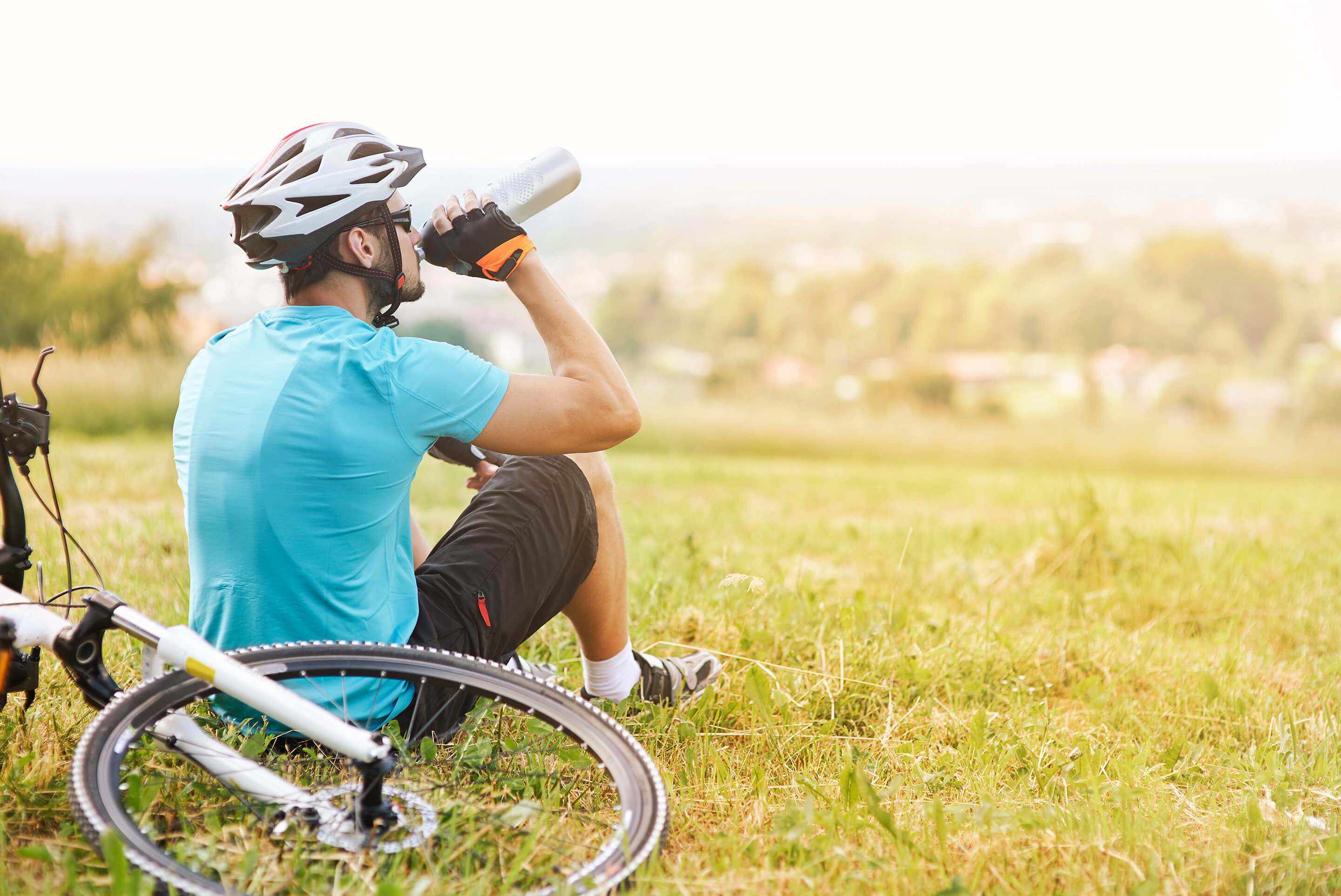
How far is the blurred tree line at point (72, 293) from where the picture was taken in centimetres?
1416

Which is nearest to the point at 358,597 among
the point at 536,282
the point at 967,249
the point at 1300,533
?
the point at 536,282

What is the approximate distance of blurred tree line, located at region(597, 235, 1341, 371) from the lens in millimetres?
20828

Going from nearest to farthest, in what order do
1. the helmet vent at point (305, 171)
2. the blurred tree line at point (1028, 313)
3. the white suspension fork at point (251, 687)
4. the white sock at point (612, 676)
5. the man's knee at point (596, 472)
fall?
the white suspension fork at point (251, 687) → the helmet vent at point (305, 171) → the man's knee at point (596, 472) → the white sock at point (612, 676) → the blurred tree line at point (1028, 313)

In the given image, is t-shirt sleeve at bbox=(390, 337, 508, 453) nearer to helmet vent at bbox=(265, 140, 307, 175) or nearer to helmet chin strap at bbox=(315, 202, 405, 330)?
helmet chin strap at bbox=(315, 202, 405, 330)

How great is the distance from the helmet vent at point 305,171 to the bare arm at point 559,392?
0.29 metres

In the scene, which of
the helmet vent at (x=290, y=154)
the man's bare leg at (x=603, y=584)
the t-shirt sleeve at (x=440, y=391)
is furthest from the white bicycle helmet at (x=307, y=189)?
the man's bare leg at (x=603, y=584)

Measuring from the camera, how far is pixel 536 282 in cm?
233

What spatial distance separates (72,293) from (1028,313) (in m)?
18.9

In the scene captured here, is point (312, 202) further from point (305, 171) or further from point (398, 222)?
point (398, 222)

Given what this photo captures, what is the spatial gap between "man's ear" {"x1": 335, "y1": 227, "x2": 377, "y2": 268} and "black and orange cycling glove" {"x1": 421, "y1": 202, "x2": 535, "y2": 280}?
0.51ft

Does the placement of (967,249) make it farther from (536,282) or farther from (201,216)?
(536,282)

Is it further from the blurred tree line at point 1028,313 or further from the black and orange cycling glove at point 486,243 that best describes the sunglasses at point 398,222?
the blurred tree line at point 1028,313

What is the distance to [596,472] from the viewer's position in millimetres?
2760

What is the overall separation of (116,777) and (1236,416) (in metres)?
19.2
